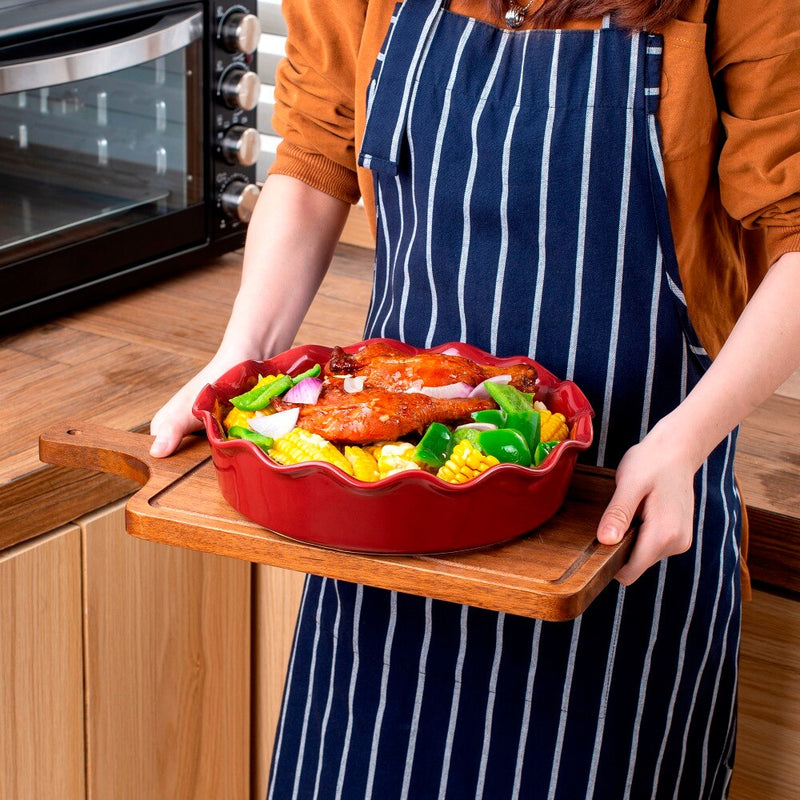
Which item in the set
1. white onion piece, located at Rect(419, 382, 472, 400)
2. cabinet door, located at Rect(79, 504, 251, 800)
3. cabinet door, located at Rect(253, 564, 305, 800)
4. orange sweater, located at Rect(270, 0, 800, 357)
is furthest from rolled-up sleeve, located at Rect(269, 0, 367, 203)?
cabinet door, located at Rect(253, 564, 305, 800)

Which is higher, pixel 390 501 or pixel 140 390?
pixel 390 501

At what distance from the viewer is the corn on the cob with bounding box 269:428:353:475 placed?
0.78 metres

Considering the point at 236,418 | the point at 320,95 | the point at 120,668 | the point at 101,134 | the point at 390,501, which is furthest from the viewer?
the point at 101,134

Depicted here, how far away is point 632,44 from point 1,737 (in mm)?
982

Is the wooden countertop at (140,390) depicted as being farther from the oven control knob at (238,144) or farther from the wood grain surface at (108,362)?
the oven control knob at (238,144)

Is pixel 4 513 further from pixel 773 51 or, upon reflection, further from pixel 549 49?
pixel 773 51

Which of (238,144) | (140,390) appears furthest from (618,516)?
(238,144)

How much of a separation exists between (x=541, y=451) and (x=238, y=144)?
102cm

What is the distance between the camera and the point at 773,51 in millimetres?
Result: 896

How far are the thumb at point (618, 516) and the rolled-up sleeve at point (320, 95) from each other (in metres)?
0.49

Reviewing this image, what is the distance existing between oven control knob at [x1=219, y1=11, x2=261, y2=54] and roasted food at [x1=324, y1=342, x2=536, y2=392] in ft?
2.79

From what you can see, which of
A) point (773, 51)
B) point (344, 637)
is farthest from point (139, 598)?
point (773, 51)

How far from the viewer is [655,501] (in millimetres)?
832

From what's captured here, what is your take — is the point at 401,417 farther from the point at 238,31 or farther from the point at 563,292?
the point at 238,31
